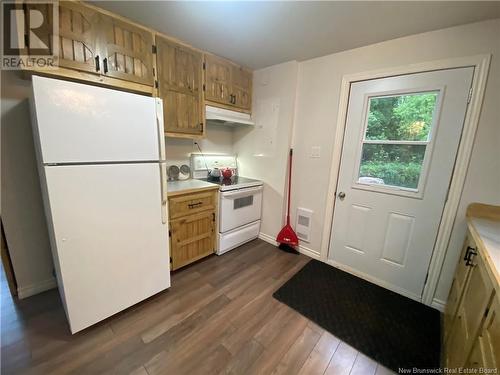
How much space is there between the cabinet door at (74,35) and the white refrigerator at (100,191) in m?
0.48

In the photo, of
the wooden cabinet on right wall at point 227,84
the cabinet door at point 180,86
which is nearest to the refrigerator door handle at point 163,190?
the cabinet door at point 180,86

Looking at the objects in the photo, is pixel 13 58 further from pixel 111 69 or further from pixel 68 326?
pixel 68 326

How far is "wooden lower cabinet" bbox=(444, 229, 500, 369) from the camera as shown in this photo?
0.77 m

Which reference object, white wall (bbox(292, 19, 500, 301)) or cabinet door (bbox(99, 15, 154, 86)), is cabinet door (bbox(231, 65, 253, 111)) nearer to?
white wall (bbox(292, 19, 500, 301))

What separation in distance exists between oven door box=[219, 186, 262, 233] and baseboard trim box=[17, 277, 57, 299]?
1.66 metres

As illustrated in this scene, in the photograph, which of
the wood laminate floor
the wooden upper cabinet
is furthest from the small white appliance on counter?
the wooden upper cabinet

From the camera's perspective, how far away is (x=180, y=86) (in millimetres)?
2129

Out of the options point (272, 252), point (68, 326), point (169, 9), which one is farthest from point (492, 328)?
point (169, 9)

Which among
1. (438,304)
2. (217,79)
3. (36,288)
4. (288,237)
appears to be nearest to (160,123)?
(217,79)

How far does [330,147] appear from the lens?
2.35 metres

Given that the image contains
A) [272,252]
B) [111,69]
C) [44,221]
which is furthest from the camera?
[272,252]

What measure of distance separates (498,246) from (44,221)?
127 inches

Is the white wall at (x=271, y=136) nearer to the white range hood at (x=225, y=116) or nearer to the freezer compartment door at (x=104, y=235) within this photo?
the white range hood at (x=225, y=116)

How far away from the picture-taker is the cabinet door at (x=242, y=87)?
2.65 metres
